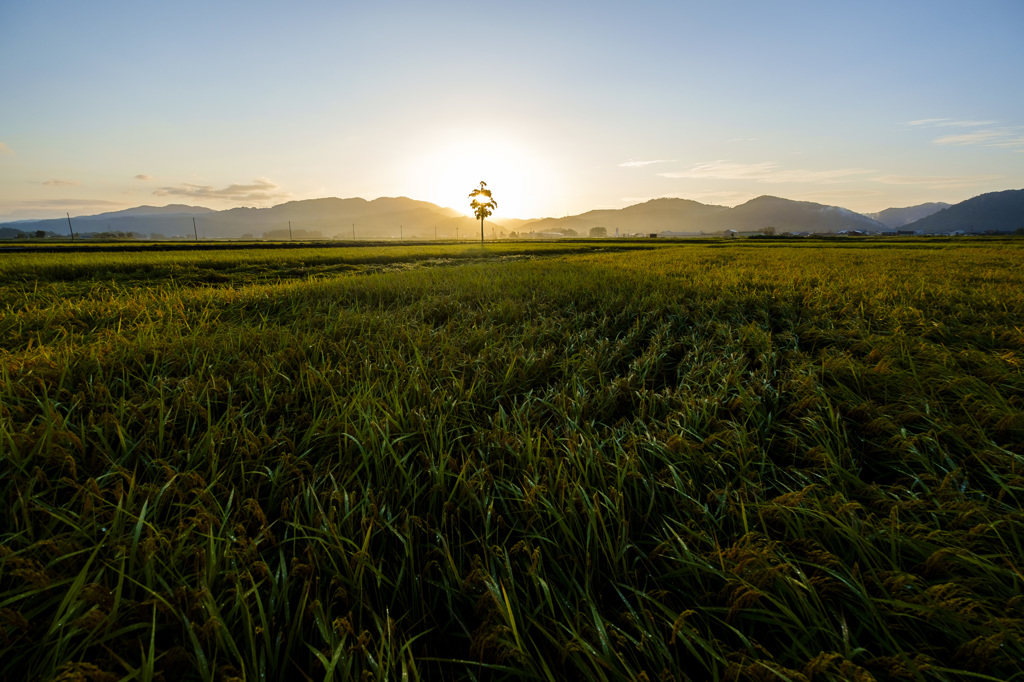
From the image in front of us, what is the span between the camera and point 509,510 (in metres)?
1.74

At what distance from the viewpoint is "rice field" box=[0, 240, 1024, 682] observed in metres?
1.12

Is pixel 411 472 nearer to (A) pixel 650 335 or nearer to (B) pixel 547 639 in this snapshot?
(B) pixel 547 639

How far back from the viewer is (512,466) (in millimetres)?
1998

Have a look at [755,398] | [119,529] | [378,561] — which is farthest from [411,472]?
[755,398]

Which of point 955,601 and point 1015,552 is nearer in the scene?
point 955,601

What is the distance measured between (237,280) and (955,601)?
14.7m

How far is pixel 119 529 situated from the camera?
57.2 inches

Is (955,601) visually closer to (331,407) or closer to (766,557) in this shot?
(766,557)

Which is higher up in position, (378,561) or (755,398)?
(755,398)

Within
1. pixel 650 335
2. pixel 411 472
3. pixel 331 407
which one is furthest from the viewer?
pixel 650 335

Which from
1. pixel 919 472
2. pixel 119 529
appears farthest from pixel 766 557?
pixel 119 529

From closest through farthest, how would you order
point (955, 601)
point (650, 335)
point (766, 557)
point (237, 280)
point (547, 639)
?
point (955, 601) → point (547, 639) → point (766, 557) → point (650, 335) → point (237, 280)

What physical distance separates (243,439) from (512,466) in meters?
1.45

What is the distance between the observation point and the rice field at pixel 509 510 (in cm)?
112
